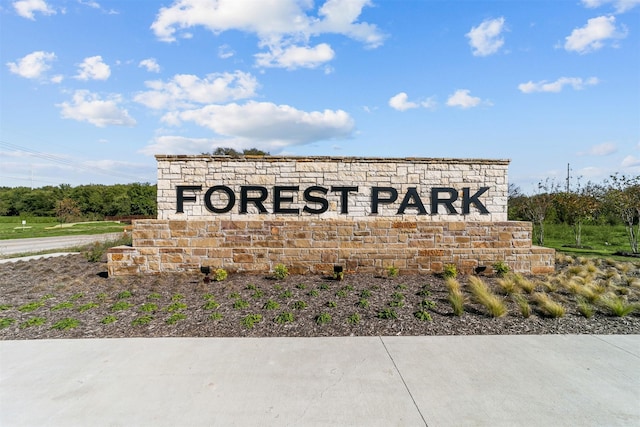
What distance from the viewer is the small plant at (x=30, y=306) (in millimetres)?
6104

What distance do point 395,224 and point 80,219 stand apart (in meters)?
42.9

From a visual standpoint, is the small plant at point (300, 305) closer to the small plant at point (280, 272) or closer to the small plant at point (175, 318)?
the small plant at point (175, 318)

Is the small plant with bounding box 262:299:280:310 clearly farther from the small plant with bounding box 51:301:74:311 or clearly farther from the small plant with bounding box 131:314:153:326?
the small plant with bounding box 51:301:74:311

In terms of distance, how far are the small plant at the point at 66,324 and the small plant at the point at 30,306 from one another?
1.07 m

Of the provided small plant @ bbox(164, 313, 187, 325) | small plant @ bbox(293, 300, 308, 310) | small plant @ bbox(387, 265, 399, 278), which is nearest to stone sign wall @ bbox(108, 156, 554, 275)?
small plant @ bbox(387, 265, 399, 278)

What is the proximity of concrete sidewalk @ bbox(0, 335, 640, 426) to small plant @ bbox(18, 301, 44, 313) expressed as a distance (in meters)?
1.47

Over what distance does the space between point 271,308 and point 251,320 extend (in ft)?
2.16

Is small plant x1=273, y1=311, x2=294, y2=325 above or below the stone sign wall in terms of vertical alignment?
below

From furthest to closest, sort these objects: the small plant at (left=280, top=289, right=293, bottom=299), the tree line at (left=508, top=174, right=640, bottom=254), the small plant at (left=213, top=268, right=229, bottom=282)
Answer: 1. the tree line at (left=508, top=174, right=640, bottom=254)
2. the small plant at (left=213, top=268, right=229, bottom=282)
3. the small plant at (left=280, top=289, right=293, bottom=299)

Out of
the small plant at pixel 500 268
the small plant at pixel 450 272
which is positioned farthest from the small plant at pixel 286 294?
the small plant at pixel 500 268

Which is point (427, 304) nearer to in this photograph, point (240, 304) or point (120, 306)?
point (240, 304)

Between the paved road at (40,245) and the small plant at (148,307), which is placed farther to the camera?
the paved road at (40,245)

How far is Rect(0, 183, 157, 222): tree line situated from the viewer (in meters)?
41.8

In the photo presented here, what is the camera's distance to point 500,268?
900cm
